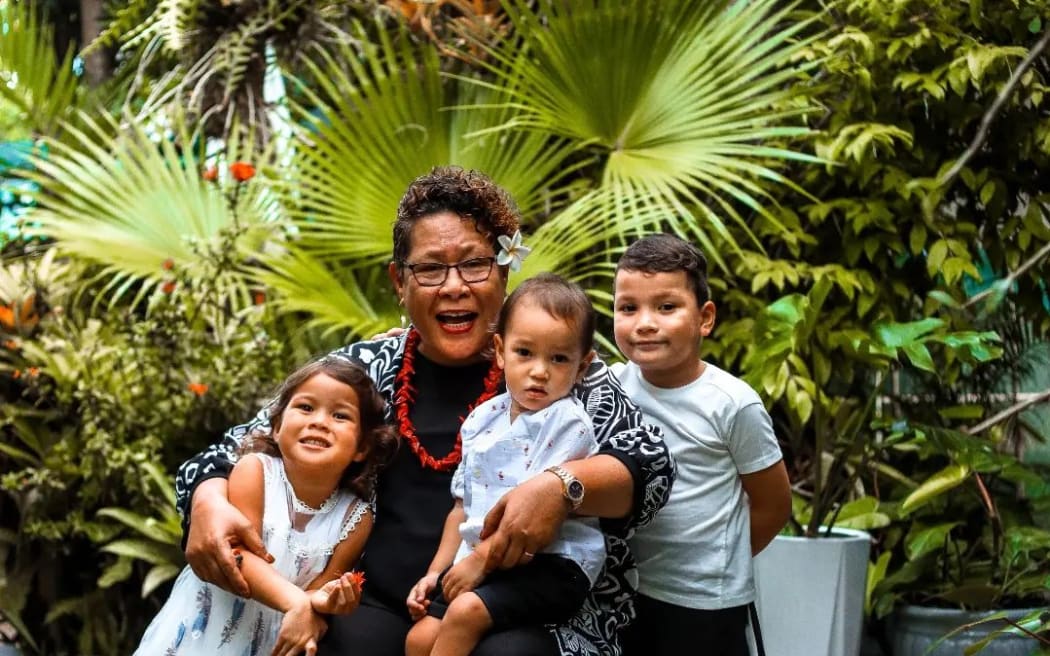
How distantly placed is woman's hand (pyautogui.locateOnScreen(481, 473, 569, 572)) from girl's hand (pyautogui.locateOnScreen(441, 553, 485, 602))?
2cm

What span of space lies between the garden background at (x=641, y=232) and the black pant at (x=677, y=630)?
1015 mm

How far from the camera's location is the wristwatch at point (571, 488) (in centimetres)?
202

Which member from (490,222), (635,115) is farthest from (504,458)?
(635,115)

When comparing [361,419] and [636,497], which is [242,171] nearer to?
[361,419]

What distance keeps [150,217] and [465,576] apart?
3.13 m

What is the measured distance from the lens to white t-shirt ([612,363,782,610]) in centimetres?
230

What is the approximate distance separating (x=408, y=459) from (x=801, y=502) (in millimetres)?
2016

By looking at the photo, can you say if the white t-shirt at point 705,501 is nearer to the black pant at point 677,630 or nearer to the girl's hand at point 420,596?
the black pant at point 677,630

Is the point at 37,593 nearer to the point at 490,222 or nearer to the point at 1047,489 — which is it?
the point at 490,222

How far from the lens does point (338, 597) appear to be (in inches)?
81.8

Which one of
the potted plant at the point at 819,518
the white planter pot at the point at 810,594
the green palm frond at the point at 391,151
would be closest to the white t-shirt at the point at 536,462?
the potted plant at the point at 819,518

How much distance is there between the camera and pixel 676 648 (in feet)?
7.58

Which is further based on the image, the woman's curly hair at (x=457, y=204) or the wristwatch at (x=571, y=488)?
the woman's curly hair at (x=457, y=204)

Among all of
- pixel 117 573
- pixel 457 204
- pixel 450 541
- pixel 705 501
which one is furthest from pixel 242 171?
pixel 705 501
